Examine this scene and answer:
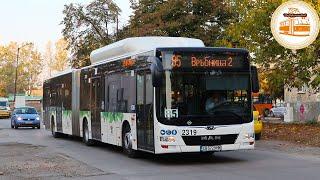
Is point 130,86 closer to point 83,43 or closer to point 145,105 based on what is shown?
point 145,105

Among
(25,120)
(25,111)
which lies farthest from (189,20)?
(25,120)

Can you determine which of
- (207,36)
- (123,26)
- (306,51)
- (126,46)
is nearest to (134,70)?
(126,46)

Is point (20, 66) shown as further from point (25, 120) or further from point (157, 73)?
point (157, 73)

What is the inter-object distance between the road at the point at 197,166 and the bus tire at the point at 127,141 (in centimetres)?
22

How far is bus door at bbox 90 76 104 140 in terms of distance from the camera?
66.2ft

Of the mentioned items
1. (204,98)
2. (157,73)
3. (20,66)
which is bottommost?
(204,98)

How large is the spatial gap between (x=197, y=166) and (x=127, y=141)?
3169 mm

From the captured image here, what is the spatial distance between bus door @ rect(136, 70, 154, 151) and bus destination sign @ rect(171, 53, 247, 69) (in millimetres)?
958

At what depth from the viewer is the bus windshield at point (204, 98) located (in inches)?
572

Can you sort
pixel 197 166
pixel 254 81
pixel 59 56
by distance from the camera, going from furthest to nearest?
pixel 59 56 → pixel 254 81 → pixel 197 166

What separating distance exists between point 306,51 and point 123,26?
3278cm

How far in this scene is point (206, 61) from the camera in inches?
587

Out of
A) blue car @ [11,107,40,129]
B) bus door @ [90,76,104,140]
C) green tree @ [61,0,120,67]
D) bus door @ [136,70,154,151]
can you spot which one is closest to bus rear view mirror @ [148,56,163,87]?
bus door @ [136,70,154,151]

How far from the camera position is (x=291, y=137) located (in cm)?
2377
